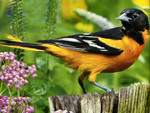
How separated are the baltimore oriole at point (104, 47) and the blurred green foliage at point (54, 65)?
0.67 feet

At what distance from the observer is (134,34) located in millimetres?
3934

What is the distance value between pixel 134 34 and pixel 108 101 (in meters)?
0.90

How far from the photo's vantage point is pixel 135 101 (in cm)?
333

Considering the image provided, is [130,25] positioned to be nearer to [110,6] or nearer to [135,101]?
[135,101]

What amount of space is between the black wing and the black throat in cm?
6

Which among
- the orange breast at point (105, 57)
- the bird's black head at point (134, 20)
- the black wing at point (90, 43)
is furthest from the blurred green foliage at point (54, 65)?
the bird's black head at point (134, 20)

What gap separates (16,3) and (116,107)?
147 cm

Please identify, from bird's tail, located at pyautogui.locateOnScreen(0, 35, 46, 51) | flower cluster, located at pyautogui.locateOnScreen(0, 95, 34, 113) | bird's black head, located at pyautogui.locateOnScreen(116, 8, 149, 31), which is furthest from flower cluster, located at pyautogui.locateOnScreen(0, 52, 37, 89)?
bird's black head, located at pyautogui.locateOnScreen(116, 8, 149, 31)

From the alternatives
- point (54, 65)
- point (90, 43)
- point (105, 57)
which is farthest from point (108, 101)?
point (54, 65)

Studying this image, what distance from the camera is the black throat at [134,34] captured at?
12.9 feet

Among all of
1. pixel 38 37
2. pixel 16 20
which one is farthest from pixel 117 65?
pixel 38 37

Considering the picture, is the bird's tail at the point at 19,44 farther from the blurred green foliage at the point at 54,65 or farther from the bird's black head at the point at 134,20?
the bird's black head at the point at 134,20

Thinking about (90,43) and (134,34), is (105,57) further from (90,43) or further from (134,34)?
(134,34)

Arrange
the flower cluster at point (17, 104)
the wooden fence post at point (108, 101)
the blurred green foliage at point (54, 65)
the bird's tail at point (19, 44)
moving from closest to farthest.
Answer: the flower cluster at point (17, 104) → the wooden fence post at point (108, 101) → the bird's tail at point (19, 44) → the blurred green foliage at point (54, 65)
